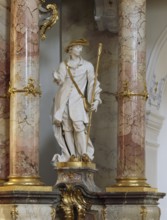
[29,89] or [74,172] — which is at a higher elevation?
[29,89]

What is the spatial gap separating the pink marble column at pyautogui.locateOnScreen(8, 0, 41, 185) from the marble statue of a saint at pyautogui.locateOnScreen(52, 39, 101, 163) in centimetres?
54

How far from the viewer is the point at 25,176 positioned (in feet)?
40.9

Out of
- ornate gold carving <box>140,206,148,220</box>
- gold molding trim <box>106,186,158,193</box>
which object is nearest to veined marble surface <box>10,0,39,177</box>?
gold molding trim <box>106,186,158,193</box>

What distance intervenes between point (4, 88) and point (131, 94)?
6.17ft

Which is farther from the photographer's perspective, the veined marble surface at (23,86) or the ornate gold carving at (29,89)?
the ornate gold carving at (29,89)

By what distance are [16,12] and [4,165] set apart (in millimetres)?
2231

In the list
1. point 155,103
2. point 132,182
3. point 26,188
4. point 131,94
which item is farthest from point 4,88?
point 155,103

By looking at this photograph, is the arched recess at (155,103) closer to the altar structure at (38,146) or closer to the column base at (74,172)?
the altar structure at (38,146)

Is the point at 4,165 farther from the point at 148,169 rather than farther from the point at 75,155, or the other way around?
the point at 148,169

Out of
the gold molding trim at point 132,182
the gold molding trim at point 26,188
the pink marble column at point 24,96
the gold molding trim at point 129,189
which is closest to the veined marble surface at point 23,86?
the pink marble column at point 24,96

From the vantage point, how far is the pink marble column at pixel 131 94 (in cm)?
1305

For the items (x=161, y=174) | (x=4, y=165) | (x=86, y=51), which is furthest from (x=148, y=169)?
(x=4, y=165)

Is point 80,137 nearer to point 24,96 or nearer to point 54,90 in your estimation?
point 24,96

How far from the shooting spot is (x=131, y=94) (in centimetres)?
1317
